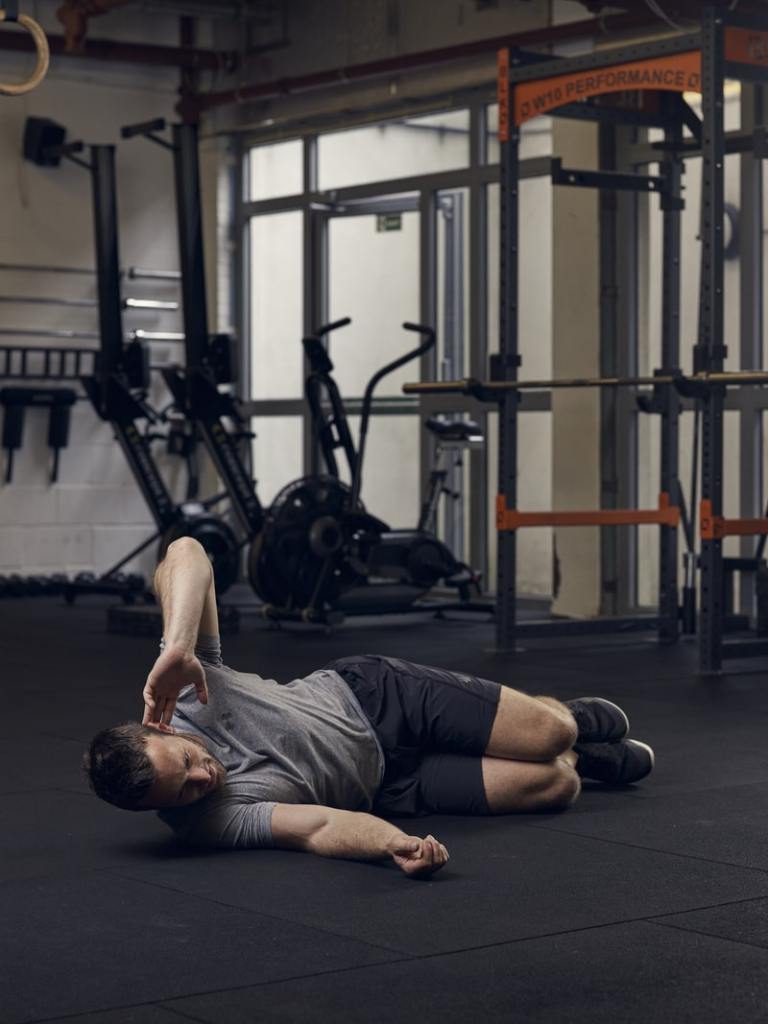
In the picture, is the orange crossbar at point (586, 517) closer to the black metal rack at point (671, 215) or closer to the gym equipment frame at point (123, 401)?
the black metal rack at point (671, 215)

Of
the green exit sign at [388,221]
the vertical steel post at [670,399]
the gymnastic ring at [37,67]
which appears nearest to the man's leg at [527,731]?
the gymnastic ring at [37,67]

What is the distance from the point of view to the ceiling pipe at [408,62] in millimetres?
8516

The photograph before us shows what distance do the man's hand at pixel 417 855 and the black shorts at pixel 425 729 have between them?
461 mm

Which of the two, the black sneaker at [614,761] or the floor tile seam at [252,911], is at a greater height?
the black sneaker at [614,761]

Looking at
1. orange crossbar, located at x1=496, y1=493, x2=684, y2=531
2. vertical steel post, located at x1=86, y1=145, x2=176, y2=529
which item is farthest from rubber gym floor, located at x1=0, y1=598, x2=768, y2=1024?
vertical steel post, located at x1=86, y1=145, x2=176, y2=529

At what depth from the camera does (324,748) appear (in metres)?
3.41

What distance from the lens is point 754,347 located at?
8305 millimetres

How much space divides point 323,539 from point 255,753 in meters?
4.84

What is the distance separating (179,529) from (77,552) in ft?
6.79

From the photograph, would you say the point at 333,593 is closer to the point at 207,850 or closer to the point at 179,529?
the point at 179,529

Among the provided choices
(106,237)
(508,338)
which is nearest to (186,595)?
Result: (508,338)

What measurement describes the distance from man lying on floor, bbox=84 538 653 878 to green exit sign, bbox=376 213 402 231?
706 centimetres

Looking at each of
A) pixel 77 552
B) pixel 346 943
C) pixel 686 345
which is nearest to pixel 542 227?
pixel 686 345

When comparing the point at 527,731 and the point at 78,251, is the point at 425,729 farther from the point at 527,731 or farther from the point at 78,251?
the point at 78,251
